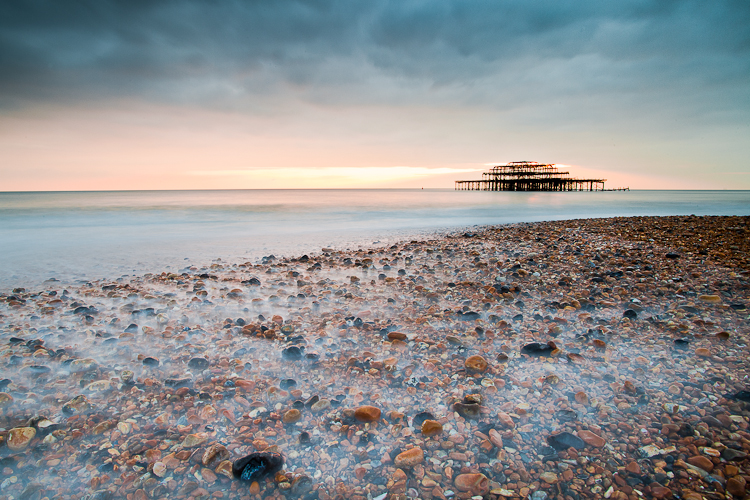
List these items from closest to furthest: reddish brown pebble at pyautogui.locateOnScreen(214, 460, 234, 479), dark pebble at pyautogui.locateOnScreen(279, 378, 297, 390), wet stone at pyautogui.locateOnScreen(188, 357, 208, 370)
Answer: reddish brown pebble at pyautogui.locateOnScreen(214, 460, 234, 479) → dark pebble at pyautogui.locateOnScreen(279, 378, 297, 390) → wet stone at pyautogui.locateOnScreen(188, 357, 208, 370)

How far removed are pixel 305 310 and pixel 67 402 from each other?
2783mm

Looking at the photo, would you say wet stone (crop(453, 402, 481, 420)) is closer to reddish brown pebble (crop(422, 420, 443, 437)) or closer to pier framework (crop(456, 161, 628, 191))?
reddish brown pebble (crop(422, 420, 443, 437))

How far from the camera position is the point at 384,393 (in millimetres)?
3045

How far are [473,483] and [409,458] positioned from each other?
1.35 ft

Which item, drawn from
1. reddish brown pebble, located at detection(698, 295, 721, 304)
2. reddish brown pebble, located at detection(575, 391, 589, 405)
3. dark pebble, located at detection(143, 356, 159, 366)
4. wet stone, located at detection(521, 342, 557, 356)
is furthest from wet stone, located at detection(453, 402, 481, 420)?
reddish brown pebble, located at detection(698, 295, 721, 304)

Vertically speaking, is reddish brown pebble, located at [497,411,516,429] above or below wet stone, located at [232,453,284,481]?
above

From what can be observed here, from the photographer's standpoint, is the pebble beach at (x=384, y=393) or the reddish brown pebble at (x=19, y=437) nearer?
the pebble beach at (x=384, y=393)

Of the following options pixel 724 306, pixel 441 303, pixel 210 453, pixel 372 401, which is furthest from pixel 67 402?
pixel 724 306

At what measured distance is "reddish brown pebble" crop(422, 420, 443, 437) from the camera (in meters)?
2.53

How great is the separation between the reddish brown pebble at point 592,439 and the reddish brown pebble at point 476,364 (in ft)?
3.28

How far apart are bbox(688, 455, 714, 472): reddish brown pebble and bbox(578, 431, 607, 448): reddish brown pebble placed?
45 cm

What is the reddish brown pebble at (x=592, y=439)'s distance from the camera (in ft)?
7.75

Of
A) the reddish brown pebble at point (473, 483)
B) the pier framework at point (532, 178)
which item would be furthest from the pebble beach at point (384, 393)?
the pier framework at point (532, 178)

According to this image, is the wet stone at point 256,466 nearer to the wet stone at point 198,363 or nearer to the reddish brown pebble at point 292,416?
the reddish brown pebble at point 292,416
